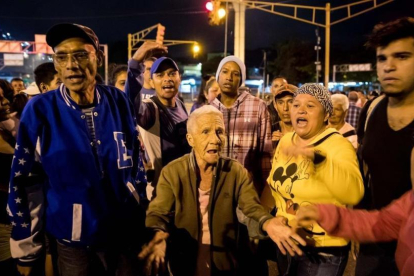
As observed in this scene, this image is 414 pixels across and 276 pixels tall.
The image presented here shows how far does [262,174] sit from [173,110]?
4.31 feet

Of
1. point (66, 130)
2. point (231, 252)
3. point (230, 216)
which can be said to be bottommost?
point (231, 252)

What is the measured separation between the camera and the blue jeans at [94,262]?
7.95ft

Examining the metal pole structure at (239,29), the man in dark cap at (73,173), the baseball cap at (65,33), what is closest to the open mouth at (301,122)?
the man in dark cap at (73,173)

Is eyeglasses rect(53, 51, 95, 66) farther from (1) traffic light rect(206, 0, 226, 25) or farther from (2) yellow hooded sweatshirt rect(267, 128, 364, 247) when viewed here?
(1) traffic light rect(206, 0, 226, 25)

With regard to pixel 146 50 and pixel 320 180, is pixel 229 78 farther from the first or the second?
pixel 320 180

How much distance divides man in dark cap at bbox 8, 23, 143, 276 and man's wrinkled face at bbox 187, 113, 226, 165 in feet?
2.16

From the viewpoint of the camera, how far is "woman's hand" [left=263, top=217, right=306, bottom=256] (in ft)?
7.97

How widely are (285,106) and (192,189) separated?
2.33 metres

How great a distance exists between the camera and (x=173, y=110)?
4359 mm

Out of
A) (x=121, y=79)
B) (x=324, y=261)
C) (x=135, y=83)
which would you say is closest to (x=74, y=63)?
(x=135, y=83)

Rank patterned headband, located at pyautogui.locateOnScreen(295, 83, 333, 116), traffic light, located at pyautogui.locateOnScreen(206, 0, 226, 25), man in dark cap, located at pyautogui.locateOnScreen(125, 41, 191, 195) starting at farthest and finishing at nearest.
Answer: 1. traffic light, located at pyautogui.locateOnScreen(206, 0, 226, 25)
2. man in dark cap, located at pyautogui.locateOnScreen(125, 41, 191, 195)
3. patterned headband, located at pyautogui.locateOnScreen(295, 83, 333, 116)

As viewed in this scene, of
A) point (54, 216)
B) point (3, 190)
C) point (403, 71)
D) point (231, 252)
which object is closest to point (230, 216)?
point (231, 252)

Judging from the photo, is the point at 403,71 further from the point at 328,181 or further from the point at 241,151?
the point at 241,151

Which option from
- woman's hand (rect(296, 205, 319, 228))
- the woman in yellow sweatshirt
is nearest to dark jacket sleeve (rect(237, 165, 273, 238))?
the woman in yellow sweatshirt
